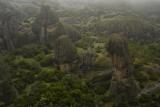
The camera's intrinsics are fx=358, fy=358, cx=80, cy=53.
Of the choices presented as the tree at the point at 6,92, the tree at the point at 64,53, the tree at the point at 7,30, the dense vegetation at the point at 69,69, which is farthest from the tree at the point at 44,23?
the tree at the point at 6,92

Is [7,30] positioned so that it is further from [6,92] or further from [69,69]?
[6,92]

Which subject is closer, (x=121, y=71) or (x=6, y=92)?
(x=6, y=92)

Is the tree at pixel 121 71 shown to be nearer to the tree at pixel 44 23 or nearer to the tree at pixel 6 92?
the tree at pixel 6 92

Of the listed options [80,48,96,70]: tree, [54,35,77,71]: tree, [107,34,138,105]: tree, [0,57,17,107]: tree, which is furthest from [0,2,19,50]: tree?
[107,34,138,105]: tree

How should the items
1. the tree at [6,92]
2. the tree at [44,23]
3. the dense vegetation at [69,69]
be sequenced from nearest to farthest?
1. the dense vegetation at [69,69]
2. the tree at [6,92]
3. the tree at [44,23]

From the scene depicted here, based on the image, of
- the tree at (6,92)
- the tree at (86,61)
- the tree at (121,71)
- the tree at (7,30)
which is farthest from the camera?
the tree at (7,30)

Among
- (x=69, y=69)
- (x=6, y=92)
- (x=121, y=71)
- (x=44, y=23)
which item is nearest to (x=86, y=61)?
(x=69, y=69)

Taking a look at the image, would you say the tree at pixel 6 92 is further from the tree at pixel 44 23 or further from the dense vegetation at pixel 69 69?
the tree at pixel 44 23

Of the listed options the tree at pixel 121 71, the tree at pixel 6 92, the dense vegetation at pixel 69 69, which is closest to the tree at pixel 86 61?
the dense vegetation at pixel 69 69

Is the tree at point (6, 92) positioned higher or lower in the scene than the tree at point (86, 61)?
higher

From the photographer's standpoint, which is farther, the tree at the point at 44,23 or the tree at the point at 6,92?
the tree at the point at 44,23
